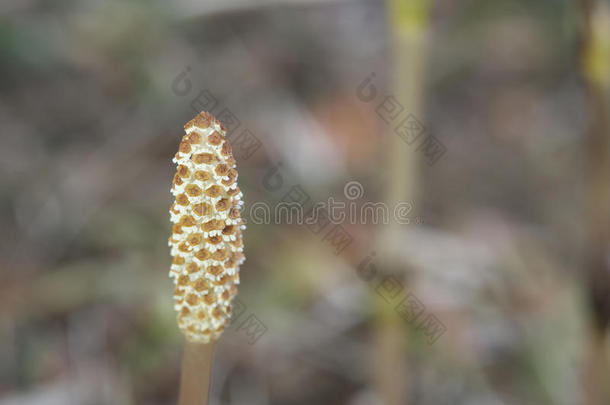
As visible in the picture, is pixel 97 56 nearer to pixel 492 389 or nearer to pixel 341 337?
pixel 341 337

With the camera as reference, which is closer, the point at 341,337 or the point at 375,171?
the point at 341,337

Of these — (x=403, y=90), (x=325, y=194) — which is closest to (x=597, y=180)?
(x=403, y=90)

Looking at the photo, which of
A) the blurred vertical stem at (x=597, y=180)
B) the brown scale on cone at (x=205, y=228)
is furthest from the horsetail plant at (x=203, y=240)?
the blurred vertical stem at (x=597, y=180)

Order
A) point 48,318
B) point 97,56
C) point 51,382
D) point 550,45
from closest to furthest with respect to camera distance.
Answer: point 51,382, point 48,318, point 97,56, point 550,45

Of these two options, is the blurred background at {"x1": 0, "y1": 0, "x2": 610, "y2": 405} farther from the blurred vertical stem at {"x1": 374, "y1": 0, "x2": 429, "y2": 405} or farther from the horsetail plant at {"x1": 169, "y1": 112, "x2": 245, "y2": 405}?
the horsetail plant at {"x1": 169, "y1": 112, "x2": 245, "y2": 405}

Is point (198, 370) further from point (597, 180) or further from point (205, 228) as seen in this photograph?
point (597, 180)

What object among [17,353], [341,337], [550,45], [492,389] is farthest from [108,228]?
[550,45]

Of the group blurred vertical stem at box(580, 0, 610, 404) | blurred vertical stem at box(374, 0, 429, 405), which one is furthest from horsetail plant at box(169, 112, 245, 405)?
blurred vertical stem at box(580, 0, 610, 404)
